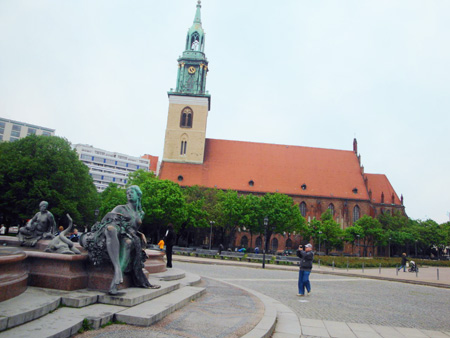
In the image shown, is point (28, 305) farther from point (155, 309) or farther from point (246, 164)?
point (246, 164)

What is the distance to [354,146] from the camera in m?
69.1

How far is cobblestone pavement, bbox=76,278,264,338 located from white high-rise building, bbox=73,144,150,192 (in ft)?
367

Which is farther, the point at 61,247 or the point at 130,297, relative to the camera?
the point at 61,247

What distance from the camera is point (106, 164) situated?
12081 centimetres

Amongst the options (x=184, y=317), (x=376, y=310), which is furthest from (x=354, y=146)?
(x=184, y=317)

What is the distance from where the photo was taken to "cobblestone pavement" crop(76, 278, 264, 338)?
5.30 metres

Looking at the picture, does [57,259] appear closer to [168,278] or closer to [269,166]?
[168,278]

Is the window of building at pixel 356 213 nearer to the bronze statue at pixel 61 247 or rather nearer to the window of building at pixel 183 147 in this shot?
the window of building at pixel 183 147

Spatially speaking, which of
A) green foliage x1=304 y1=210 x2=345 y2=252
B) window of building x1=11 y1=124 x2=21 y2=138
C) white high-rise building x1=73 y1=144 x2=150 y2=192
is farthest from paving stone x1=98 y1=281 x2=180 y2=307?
window of building x1=11 y1=124 x2=21 y2=138

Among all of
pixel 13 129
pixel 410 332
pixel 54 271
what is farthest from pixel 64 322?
pixel 13 129

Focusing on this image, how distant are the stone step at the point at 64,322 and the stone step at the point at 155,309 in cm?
23

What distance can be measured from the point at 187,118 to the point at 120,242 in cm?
4853

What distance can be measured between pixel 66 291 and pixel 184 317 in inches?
84.2

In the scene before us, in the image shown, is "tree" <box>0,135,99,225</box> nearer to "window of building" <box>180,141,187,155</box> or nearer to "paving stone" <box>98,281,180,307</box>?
"window of building" <box>180,141,187,155</box>
